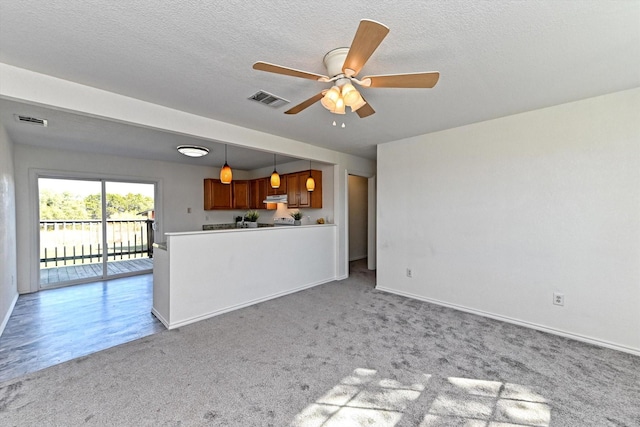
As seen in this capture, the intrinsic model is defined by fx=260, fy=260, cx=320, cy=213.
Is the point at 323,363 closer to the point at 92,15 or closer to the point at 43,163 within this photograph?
the point at 92,15

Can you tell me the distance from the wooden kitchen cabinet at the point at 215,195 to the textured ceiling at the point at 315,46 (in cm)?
370

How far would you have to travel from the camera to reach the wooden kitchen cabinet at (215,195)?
640cm

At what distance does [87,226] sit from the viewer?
5191 millimetres

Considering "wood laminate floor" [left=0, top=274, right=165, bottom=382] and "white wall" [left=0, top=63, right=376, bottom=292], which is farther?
"wood laminate floor" [left=0, top=274, right=165, bottom=382]

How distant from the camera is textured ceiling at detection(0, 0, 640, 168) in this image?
1473mm

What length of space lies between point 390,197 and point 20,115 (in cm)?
486

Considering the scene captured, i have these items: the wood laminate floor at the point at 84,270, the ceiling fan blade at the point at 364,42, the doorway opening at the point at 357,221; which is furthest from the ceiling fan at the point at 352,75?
the wood laminate floor at the point at 84,270

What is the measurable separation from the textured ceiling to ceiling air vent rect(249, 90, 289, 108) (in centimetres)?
12

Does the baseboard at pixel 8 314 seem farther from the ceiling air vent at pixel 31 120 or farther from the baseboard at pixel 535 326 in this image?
the baseboard at pixel 535 326


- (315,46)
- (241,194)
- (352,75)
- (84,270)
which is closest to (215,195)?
(241,194)

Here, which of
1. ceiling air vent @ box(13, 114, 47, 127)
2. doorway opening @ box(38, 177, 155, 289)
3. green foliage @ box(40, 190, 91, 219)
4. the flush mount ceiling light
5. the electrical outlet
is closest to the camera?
the electrical outlet

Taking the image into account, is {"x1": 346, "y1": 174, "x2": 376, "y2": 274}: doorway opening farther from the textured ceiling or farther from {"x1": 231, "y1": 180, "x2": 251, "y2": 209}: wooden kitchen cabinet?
the textured ceiling

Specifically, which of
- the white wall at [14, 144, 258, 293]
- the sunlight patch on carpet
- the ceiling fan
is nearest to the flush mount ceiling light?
the white wall at [14, 144, 258, 293]

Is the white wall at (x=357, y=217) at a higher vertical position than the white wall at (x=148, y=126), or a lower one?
lower
